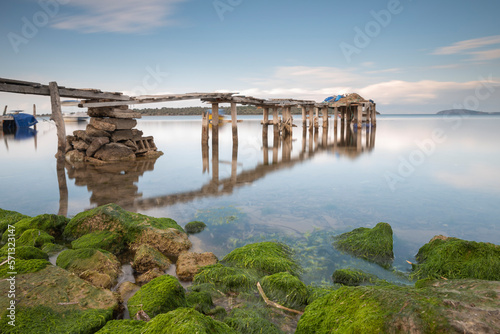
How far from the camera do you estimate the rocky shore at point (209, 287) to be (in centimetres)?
251

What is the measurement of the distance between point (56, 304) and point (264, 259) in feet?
9.69

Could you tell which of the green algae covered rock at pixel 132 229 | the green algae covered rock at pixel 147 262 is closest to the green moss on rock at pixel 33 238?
the green algae covered rock at pixel 132 229

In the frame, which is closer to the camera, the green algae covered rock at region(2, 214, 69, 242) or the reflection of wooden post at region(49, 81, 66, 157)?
the green algae covered rock at region(2, 214, 69, 242)

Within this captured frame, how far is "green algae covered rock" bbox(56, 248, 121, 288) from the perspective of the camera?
4293 mm

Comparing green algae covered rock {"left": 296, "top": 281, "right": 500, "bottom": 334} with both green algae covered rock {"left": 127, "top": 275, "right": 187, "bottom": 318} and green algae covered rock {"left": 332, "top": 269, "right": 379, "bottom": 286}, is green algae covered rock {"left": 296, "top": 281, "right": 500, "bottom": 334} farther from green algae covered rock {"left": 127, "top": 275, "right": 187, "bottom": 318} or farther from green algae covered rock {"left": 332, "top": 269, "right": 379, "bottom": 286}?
green algae covered rock {"left": 332, "top": 269, "right": 379, "bottom": 286}

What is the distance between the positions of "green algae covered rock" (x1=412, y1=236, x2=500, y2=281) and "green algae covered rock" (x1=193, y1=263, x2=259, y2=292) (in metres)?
2.70

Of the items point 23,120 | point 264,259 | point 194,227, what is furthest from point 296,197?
point 23,120

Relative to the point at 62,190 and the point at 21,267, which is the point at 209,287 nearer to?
the point at 21,267

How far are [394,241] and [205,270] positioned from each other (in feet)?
13.4

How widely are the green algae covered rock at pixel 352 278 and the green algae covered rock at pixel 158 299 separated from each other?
2.43 m

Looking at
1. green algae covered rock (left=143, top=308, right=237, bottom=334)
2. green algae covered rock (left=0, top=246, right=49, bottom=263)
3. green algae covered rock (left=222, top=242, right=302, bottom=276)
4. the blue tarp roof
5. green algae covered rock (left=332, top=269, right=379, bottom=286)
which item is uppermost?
the blue tarp roof

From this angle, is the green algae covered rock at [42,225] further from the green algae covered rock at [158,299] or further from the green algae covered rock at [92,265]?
the green algae covered rock at [158,299]

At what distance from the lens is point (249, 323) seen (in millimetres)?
3363
